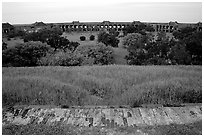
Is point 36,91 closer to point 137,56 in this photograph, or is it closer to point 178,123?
point 178,123

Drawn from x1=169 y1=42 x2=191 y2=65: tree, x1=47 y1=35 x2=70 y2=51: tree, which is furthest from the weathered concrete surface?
x1=47 y1=35 x2=70 y2=51: tree

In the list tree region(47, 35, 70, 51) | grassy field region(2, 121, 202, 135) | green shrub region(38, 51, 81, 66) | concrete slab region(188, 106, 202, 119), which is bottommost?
grassy field region(2, 121, 202, 135)

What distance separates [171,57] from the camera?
719 inches

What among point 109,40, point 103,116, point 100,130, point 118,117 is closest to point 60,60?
point 109,40

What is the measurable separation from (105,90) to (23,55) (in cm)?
A: 1156

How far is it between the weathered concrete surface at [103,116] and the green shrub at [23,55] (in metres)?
11.5

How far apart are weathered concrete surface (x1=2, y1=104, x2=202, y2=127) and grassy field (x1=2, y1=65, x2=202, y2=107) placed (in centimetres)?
48

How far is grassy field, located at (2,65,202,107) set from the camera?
662cm

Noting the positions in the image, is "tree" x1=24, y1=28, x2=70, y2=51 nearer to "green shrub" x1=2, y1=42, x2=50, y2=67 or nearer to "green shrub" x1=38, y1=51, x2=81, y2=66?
"green shrub" x1=2, y1=42, x2=50, y2=67

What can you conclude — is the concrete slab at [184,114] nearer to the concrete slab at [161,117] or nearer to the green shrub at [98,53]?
the concrete slab at [161,117]

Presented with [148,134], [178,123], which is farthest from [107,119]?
[178,123]

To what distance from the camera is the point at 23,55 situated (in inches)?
690

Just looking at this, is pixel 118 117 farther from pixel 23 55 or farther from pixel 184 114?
pixel 23 55

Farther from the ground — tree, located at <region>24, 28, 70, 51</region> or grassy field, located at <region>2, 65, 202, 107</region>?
tree, located at <region>24, 28, 70, 51</region>
